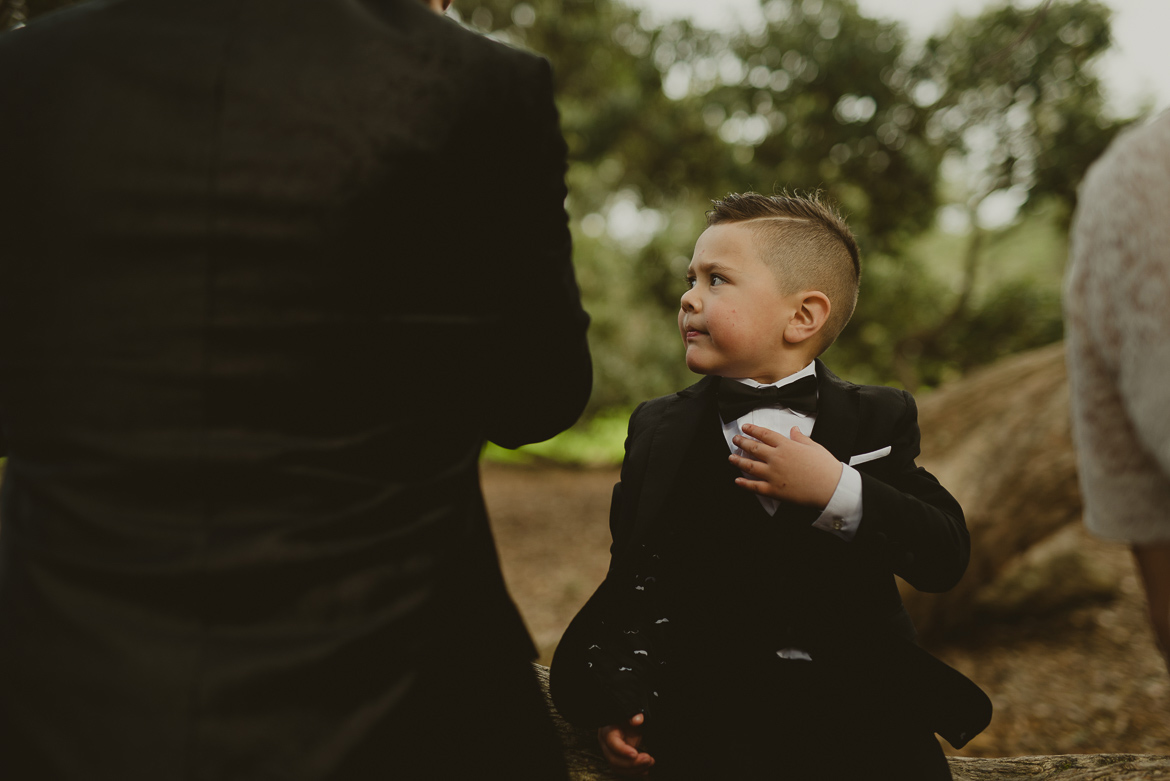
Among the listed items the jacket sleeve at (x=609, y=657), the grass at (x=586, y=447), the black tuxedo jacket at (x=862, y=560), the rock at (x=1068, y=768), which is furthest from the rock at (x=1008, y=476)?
the grass at (x=586, y=447)

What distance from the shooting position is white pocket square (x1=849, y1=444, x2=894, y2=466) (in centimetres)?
153

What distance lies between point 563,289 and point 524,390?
0.20 m

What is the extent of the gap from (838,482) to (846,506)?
0.05 metres

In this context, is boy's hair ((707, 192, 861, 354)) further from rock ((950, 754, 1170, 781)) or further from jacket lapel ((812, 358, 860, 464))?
rock ((950, 754, 1170, 781))

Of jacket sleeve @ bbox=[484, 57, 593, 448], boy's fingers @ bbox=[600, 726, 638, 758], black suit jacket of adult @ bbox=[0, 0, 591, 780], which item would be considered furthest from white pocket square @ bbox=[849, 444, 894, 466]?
black suit jacket of adult @ bbox=[0, 0, 591, 780]

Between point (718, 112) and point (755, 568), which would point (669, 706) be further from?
point (718, 112)

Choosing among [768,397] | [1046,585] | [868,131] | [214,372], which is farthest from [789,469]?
[868,131]

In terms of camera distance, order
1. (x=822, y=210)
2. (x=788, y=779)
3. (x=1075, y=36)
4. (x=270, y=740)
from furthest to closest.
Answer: (x=1075, y=36)
(x=822, y=210)
(x=788, y=779)
(x=270, y=740)

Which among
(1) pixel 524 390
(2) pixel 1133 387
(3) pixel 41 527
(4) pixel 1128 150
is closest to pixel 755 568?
(1) pixel 524 390

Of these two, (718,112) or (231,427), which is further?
(718,112)

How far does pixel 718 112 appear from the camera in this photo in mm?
8641

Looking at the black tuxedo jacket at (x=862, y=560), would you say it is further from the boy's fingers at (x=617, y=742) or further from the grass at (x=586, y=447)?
the grass at (x=586, y=447)

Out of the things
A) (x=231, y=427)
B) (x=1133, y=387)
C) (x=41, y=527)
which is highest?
(x=1133, y=387)

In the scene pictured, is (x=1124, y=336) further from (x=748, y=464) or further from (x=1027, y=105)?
(x=1027, y=105)
